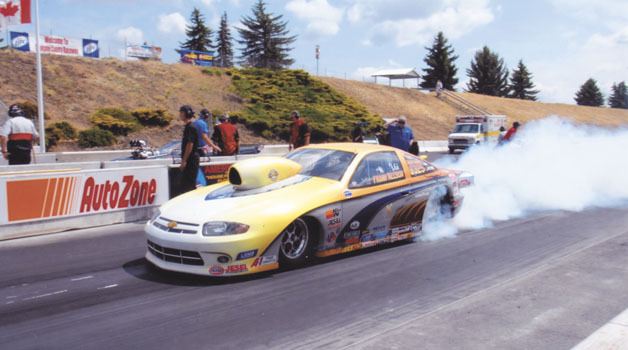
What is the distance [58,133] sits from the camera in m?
27.9

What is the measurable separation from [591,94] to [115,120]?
9439 cm

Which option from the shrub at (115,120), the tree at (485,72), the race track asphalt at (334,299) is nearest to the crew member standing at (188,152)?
the race track asphalt at (334,299)

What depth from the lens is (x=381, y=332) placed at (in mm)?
A: 3996

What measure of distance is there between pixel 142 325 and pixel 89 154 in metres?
20.4

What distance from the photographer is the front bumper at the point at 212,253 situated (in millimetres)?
4988

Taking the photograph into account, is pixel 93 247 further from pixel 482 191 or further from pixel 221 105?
pixel 221 105

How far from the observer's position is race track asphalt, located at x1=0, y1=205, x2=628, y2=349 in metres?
3.88

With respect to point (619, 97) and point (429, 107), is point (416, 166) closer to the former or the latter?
point (429, 107)

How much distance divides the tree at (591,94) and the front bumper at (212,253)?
108982mm

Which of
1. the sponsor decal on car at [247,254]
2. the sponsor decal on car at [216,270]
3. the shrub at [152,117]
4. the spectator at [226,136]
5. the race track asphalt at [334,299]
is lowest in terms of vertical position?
the race track asphalt at [334,299]

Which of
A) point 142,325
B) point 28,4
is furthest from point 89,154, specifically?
point 142,325

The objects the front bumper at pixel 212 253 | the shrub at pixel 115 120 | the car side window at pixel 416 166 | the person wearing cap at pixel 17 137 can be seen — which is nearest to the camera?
the front bumper at pixel 212 253

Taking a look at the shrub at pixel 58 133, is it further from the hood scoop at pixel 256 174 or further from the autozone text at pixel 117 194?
the hood scoop at pixel 256 174

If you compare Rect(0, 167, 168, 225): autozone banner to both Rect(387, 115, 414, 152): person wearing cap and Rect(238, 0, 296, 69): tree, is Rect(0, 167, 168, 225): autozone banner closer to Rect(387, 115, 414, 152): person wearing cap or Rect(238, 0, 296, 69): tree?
Rect(387, 115, 414, 152): person wearing cap
